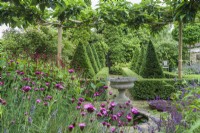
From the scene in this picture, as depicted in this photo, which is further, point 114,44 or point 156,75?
point 114,44

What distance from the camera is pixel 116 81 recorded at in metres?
4.54

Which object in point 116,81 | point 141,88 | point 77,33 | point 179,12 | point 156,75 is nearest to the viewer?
point 116,81

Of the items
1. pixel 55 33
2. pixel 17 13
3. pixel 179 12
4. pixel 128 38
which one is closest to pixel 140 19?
pixel 179 12

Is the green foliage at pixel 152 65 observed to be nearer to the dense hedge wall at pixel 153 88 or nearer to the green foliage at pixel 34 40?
the dense hedge wall at pixel 153 88

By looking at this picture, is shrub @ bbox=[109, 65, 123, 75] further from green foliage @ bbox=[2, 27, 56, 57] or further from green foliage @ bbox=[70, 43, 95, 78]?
green foliage @ bbox=[70, 43, 95, 78]

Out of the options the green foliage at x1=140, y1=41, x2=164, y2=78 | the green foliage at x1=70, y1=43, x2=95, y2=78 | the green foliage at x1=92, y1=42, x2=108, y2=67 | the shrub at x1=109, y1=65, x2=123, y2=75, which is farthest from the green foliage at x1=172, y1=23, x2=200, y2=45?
the green foliage at x1=70, y1=43, x2=95, y2=78

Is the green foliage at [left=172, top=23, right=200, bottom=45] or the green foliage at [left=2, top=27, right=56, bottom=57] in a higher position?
the green foliage at [left=172, top=23, right=200, bottom=45]

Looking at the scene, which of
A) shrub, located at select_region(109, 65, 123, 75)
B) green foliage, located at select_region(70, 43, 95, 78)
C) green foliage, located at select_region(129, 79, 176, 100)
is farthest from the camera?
shrub, located at select_region(109, 65, 123, 75)

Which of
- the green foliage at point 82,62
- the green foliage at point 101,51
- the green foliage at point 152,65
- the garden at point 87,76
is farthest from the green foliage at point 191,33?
the green foliage at point 82,62

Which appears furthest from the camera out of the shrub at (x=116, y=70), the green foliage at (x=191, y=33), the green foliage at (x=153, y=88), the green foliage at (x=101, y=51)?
the shrub at (x=116, y=70)

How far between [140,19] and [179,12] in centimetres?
163

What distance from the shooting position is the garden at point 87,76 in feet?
6.64

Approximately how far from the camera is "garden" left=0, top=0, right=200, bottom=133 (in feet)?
6.64

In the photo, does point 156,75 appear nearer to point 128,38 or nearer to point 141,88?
point 141,88
